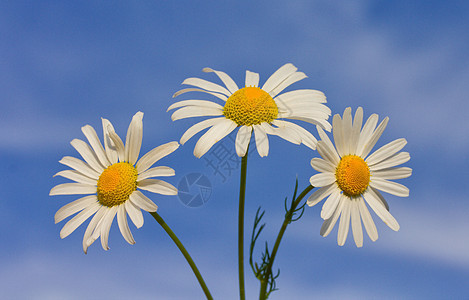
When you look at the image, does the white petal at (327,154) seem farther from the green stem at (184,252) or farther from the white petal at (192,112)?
the green stem at (184,252)

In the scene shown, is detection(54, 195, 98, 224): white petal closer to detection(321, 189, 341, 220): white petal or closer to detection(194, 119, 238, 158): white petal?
detection(194, 119, 238, 158): white petal

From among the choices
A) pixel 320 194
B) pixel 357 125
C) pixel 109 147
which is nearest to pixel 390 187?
pixel 357 125

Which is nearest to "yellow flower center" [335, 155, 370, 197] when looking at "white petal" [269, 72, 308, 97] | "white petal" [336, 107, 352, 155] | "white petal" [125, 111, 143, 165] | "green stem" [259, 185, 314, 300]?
"white petal" [336, 107, 352, 155]

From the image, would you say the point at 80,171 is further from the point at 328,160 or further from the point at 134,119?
the point at 328,160

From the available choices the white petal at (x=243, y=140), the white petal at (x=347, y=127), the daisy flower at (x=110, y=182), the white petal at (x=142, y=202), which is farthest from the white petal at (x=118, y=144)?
the white petal at (x=347, y=127)

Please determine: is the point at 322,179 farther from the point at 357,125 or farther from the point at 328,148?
the point at 357,125
